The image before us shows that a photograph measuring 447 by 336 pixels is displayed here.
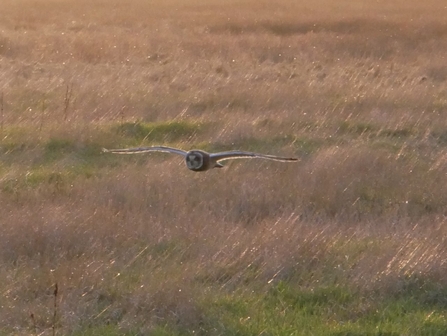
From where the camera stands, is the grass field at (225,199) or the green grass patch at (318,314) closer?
the green grass patch at (318,314)

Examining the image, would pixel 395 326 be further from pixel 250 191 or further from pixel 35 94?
pixel 35 94

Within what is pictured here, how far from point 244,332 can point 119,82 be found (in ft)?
24.9

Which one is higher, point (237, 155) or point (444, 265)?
point (237, 155)

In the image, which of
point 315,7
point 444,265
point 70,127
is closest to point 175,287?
point 444,265

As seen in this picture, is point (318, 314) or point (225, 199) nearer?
point (318, 314)

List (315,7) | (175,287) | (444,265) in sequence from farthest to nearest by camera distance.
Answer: (315,7)
(444,265)
(175,287)

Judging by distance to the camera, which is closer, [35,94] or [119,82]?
[35,94]

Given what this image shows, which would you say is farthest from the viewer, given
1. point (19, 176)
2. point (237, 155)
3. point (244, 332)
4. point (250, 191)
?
point (19, 176)

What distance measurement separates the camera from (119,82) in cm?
1186

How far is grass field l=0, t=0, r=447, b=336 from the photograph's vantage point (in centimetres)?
493

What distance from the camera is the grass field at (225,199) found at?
4934 mm

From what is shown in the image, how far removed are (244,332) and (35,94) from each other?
6968 mm

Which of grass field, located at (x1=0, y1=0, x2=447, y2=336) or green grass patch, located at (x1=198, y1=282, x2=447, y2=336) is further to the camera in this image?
grass field, located at (x1=0, y1=0, x2=447, y2=336)

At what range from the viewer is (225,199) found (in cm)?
692
